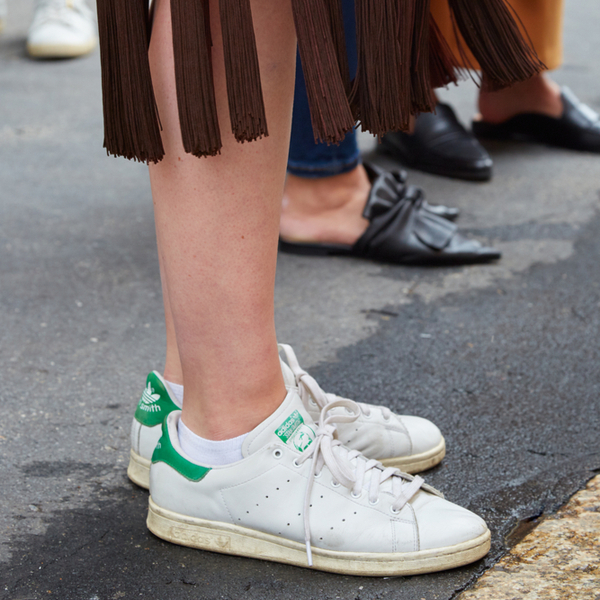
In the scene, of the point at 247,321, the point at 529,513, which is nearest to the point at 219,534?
the point at 247,321

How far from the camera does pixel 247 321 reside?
0.72 metres

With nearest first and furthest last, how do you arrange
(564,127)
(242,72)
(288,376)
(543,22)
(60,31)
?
1. (242,72)
2. (288,376)
3. (543,22)
4. (564,127)
5. (60,31)

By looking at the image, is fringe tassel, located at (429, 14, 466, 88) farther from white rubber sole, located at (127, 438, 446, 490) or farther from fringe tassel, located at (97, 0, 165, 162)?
white rubber sole, located at (127, 438, 446, 490)

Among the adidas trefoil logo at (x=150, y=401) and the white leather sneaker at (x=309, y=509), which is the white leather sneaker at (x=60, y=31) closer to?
the adidas trefoil logo at (x=150, y=401)

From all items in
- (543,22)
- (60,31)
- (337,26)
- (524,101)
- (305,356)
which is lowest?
(305,356)

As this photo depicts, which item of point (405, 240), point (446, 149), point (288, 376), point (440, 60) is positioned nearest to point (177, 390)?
point (288, 376)

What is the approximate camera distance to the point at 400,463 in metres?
0.92

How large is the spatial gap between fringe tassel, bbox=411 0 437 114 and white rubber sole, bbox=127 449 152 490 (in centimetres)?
54

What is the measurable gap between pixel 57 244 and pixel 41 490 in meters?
0.86

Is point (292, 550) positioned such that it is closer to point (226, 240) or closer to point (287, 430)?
point (287, 430)

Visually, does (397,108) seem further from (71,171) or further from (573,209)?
(71,171)

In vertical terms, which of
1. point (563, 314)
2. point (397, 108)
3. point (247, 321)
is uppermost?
point (397, 108)

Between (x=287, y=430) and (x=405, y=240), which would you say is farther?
(x=405, y=240)

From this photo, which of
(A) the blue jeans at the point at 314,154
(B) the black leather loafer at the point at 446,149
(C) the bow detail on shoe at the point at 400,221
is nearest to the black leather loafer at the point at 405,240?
(C) the bow detail on shoe at the point at 400,221
